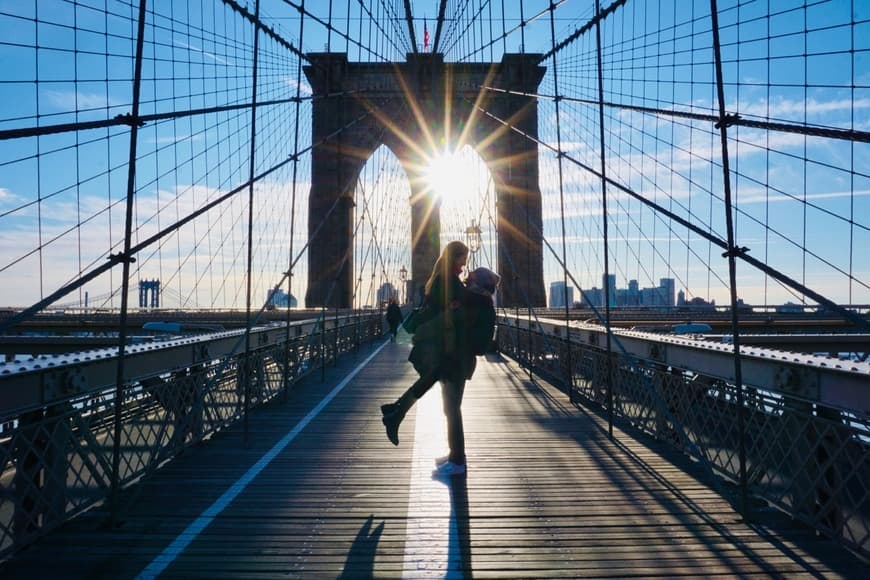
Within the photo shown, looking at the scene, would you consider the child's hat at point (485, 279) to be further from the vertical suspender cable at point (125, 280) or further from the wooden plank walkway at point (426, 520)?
the vertical suspender cable at point (125, 280)

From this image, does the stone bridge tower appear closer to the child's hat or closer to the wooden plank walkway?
the wooden plank walkway

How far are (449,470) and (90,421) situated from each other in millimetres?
2016

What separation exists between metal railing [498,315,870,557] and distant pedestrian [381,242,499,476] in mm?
1364

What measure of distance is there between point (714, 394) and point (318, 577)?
101 inches

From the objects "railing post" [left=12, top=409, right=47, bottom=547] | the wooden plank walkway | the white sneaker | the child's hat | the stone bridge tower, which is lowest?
the wooden plank walkway

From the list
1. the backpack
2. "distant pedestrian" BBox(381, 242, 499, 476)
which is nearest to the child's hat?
"distant pedestrian" BBox(381, 242, 499, 476)

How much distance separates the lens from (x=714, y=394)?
12.0 ft

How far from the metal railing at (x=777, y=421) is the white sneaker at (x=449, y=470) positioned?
1.38 m

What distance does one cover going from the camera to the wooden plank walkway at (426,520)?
2404 mm

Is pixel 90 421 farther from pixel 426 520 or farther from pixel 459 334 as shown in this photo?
pixel 459 334

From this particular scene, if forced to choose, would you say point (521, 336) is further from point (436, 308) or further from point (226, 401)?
point (436, 308)

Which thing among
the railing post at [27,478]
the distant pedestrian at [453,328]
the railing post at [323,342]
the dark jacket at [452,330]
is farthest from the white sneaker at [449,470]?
the railing post at [323,342]

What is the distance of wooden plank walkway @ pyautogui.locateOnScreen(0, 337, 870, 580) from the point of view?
2404 mm

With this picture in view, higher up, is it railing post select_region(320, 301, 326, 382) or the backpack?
the backpack
